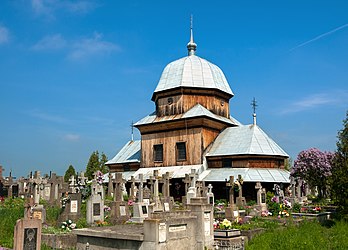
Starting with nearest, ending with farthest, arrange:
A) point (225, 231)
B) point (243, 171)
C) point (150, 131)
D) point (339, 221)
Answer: point (225, 231) → point (339, 221) → point (243, 171) → point (150, 131)

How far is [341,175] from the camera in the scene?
48.6 ft

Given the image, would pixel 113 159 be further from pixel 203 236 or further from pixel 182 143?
pixel 203 236

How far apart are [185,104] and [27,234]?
25.3m

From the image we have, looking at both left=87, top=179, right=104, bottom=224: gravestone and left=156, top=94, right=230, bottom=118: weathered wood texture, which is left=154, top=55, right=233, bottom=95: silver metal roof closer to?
left=156, top=94, right=230, bottom=118: weathered wood texture

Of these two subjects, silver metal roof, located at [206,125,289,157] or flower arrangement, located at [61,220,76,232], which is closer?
flower arrangement, located at [61,220,76,232]

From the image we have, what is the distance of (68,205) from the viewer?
16.3 meters

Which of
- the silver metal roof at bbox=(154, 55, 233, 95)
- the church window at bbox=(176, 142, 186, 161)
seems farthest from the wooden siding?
the silver metal roof at bbox=(154, 55, 233, 95)

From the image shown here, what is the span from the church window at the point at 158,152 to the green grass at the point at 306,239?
20782 mm

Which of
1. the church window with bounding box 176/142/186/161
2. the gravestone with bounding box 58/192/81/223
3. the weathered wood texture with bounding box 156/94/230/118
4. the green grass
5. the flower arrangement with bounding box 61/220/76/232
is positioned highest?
the weathered wood texture with bounding box 156/94/230/118

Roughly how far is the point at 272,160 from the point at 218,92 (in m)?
8.45

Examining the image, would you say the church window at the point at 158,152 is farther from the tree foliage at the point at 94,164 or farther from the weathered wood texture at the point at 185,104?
the tree foliage at the point at 94,164

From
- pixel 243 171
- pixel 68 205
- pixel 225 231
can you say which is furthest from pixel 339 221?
pixel 243 171

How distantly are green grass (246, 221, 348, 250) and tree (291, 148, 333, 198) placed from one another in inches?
503

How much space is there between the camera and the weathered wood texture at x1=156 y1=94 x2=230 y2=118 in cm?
3384
